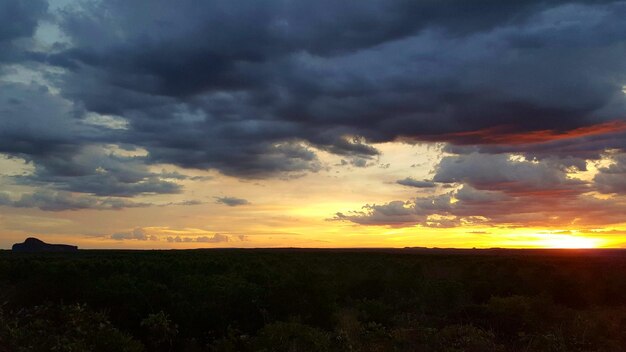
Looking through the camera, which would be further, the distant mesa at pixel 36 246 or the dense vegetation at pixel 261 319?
the distant mesa at pixel 36 246

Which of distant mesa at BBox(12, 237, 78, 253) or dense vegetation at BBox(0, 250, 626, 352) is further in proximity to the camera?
distant mesa at BBox(12, 237, 78, 253)

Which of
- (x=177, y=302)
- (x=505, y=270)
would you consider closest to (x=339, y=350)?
(x=177, y=302)

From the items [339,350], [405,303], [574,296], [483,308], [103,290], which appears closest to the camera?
[339,350]

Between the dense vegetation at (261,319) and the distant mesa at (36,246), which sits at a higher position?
the distant mesa at (36,246)

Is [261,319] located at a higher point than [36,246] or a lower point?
lower

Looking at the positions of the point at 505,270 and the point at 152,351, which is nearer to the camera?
the point at 152,351

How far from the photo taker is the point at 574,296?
99.0 feet

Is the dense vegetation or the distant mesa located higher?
the distant mesa

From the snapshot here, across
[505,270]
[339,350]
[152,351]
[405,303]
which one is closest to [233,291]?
[152,351]

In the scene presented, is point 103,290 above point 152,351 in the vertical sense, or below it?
above

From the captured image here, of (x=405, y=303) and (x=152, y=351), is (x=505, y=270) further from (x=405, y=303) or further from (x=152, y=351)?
(x=152, y=351)

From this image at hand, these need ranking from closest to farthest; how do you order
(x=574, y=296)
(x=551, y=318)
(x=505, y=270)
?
1. (x=551, y=318)
2. (x=574, y=296)
3. (x=505, y=270)

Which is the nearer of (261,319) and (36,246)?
(261,319)

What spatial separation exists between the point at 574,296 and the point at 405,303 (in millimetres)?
10916
